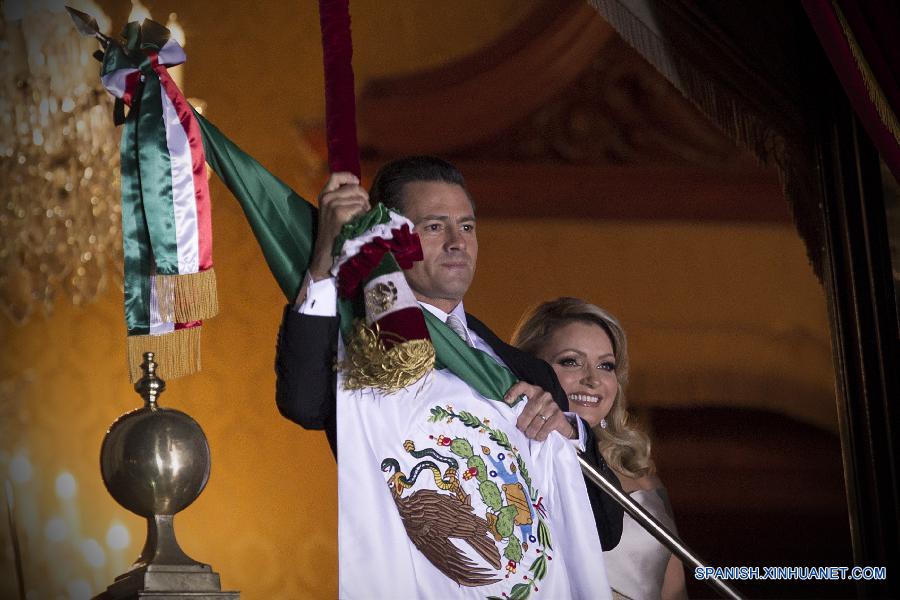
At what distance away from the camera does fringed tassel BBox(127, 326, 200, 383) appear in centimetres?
195

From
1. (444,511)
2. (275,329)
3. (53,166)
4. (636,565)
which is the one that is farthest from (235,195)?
(53,166)

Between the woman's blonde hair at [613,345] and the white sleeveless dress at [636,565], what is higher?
the woman's blonde hair at [613,345]

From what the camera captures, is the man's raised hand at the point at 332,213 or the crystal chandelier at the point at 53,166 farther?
the crystal chandelier at the point at 53,166

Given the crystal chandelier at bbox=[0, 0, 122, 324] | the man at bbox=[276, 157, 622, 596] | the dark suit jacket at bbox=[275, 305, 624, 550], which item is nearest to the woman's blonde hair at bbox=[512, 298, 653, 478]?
the man at bbox=[276, 157, 622, 596]

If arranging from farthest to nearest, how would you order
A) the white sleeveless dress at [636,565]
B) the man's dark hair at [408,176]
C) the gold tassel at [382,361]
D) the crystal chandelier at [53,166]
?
the crystal chandelier at [53,166] → the white sleeveless dress at [636,565] → the man's dark hair at [408,176] → the gold tassel at [382,361]

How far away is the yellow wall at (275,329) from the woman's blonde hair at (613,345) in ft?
2.20

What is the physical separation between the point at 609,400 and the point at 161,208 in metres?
1.28

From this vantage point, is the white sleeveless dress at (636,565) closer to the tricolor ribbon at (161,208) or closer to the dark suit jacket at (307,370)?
the dark suit jacket at (307,370)

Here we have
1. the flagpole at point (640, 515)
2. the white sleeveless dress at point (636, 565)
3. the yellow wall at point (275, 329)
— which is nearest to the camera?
the flagpole at point (640, 515)

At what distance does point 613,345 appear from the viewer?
2887 millimetres

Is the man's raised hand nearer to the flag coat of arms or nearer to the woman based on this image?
the flag coat of arms

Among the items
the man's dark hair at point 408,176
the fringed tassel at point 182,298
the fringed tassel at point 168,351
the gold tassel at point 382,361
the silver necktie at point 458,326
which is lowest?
the gold tassel at point 382,361

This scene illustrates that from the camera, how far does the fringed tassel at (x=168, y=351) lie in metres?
1.95

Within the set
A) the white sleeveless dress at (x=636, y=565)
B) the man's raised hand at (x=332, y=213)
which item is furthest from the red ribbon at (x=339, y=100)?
the white sleeveless dress at (x=636, y=565)
